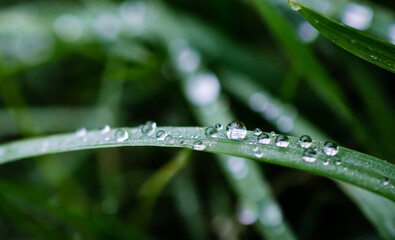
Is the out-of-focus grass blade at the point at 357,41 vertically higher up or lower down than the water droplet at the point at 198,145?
lower down

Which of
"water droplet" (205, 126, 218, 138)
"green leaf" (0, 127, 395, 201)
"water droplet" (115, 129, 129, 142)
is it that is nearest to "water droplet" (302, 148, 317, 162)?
"green leaf" (0, 127, 395, 201)

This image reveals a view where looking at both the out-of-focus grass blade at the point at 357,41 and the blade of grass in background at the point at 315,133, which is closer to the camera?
the out-of-focus grass blade at the point at 357,41

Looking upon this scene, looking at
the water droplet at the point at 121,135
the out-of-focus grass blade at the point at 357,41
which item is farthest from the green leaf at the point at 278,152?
the out-of-focus grass blade at the point at 357,41

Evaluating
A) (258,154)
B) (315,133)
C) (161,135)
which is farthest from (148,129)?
(315,133)

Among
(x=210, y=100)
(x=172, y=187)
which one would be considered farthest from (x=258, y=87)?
(x=172, y=187)

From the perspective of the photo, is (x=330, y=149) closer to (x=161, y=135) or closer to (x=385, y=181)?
(x=385, y=181)

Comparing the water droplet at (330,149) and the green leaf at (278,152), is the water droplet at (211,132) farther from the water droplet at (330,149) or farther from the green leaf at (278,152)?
the water droplet at (330,149)
